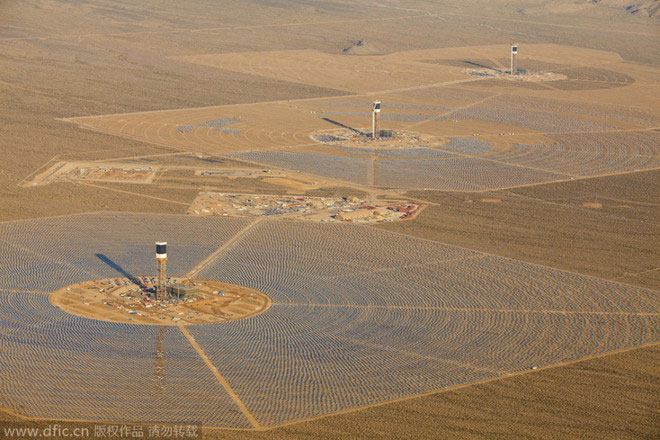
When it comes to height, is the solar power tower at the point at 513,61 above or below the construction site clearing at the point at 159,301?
above

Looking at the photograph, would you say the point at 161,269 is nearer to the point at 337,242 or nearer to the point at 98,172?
the point at 337,242

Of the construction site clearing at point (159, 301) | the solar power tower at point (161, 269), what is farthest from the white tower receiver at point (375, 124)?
the solar power tower at point (161, 269)

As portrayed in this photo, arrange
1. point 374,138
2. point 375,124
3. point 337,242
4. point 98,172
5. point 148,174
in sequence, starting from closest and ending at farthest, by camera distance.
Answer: point 337,242 → point 98,172 → point 148,174 → point 374,138 → point 375,124

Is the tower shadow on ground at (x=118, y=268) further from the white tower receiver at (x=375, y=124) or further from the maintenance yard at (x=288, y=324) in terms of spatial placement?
the white tower receiver at (x=375, y=124)

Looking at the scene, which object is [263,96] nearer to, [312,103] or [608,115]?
[312,103]

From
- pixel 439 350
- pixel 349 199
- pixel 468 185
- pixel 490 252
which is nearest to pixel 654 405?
pixel 439 350

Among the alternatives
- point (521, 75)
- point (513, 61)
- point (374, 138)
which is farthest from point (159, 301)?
point (513, 61)
